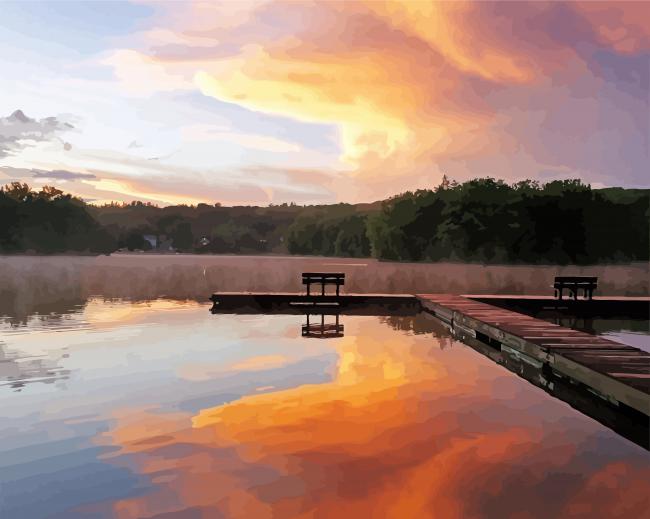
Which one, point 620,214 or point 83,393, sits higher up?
point 620,214

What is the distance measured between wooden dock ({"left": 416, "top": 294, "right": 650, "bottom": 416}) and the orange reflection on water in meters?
0.59

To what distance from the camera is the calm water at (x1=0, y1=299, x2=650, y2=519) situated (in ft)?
16.9

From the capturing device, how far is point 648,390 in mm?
7051

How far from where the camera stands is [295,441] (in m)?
6.56

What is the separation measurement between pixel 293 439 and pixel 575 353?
4974 mm

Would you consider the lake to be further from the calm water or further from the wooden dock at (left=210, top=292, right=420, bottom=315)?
the wooden dock at (left=210, top=292, right=420, bottom=315)

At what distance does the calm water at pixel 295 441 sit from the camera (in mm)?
5141

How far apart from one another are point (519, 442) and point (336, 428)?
1.88m

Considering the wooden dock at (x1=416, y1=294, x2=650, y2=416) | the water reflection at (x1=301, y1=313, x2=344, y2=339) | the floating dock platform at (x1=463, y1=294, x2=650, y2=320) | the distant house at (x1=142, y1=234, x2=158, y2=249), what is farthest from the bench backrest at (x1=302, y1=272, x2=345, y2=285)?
the distant house at (x1=142, y1=234, x2=158, y2=249)

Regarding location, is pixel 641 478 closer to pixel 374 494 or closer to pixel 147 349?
pixel 374 494

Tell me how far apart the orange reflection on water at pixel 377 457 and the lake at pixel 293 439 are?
2 centimetres

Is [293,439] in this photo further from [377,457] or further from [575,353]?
[575,353]

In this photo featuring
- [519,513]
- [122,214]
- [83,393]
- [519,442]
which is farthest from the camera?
[122,214]

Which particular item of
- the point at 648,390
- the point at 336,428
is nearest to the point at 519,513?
the point at 336,428
